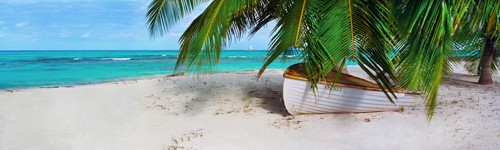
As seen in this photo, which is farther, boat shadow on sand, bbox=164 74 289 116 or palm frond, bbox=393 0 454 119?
boat shadow on sand, bbox=164 74 289 116

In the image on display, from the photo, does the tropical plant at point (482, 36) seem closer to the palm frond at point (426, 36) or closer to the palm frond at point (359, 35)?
the palm frond at point (426, 36)

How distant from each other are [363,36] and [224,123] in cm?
303

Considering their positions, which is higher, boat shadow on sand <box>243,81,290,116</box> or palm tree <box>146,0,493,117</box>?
palm tree <box>146,0,493,117</box>

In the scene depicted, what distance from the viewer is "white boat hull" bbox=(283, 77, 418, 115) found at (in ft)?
20.4

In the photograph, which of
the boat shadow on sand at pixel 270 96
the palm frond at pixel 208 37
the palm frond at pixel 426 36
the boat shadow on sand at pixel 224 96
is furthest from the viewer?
the boat shadow on sand at pixel 224 96

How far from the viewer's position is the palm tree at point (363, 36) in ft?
10.7

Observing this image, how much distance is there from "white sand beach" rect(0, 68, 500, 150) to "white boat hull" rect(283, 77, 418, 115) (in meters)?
0.15

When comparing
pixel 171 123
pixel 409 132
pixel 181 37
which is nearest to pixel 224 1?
pixel 181 37

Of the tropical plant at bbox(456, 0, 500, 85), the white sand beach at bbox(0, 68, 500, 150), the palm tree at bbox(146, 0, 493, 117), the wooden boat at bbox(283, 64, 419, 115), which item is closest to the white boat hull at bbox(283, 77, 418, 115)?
the wooden boat at bbox(283, 64, 419, 115)

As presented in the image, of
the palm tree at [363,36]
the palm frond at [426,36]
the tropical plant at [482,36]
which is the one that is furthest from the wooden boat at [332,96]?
the palm frond at [426,36]

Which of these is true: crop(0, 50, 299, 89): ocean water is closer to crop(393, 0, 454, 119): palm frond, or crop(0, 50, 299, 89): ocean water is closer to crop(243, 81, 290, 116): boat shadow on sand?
crop(243, 81, 290, 116): boat shadow on sand

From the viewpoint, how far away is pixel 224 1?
16.2ft

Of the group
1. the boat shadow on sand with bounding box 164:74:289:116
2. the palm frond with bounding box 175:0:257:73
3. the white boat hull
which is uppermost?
the palm frond with bounding box 175:0:257:73

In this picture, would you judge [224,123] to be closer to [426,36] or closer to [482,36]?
[426,36]
